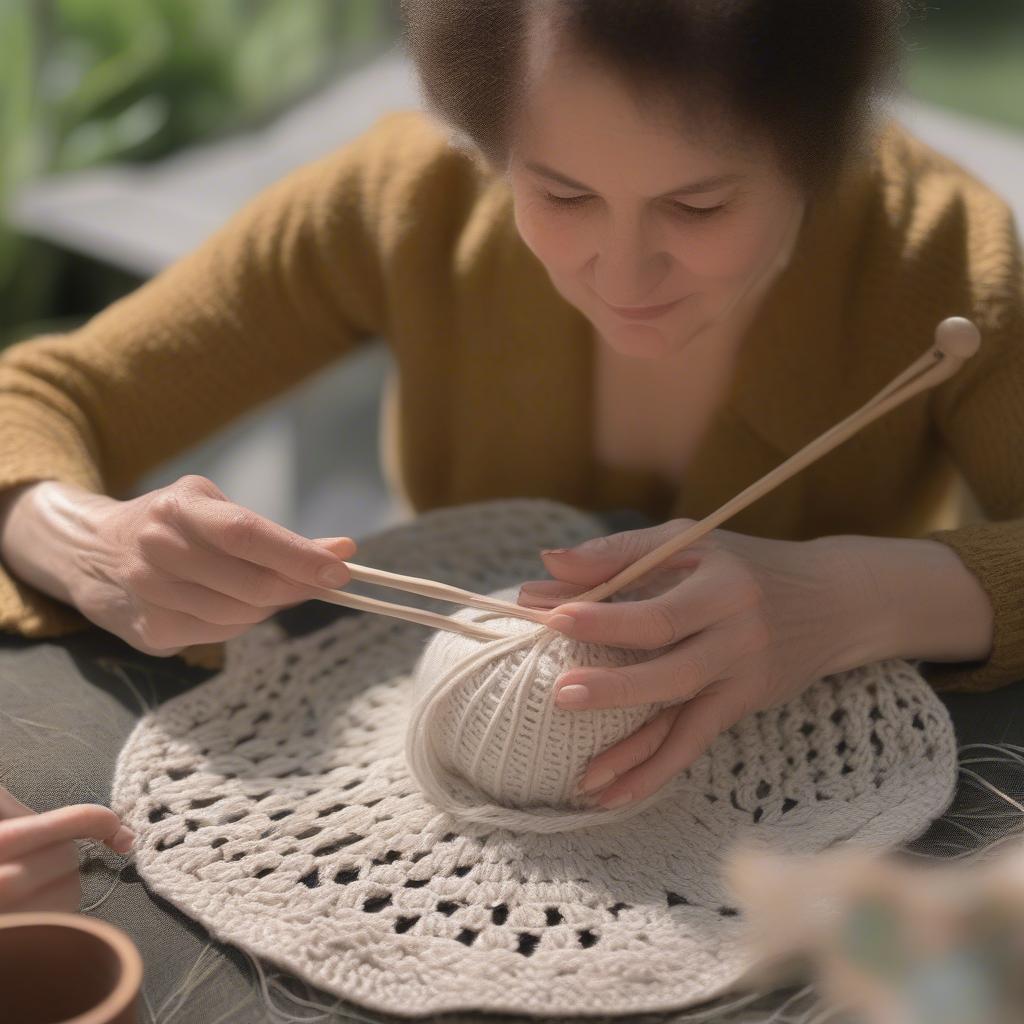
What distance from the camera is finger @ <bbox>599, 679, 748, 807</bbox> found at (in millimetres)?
780

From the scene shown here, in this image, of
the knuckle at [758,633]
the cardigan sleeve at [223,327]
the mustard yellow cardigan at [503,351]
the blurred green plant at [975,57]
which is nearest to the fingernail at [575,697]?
the knuckle at [758,633]

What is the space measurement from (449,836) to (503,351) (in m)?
0.52

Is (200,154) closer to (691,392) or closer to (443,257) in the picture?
(443,257)

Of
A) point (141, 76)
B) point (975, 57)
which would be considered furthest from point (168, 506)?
point (975, 57)

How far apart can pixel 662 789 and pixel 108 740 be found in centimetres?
35

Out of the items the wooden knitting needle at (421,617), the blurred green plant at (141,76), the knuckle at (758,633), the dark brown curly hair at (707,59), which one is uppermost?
the dark brown curly hair at (707,59)

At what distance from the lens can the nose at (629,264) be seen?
0.83 m

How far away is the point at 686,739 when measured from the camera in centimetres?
79

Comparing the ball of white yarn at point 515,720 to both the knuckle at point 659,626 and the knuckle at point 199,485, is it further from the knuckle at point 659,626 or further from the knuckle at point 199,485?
the knuckle at point 199,485

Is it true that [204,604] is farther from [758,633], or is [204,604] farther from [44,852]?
[758,633]

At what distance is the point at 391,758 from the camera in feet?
2.78

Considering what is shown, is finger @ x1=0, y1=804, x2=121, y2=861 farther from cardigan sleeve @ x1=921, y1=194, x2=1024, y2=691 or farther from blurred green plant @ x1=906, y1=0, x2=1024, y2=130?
blurred green plant @ x1=906, y1=0, x2=1024, y2=130

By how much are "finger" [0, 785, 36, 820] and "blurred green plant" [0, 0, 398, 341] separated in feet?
4.82

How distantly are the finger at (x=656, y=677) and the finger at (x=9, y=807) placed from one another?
31cm
